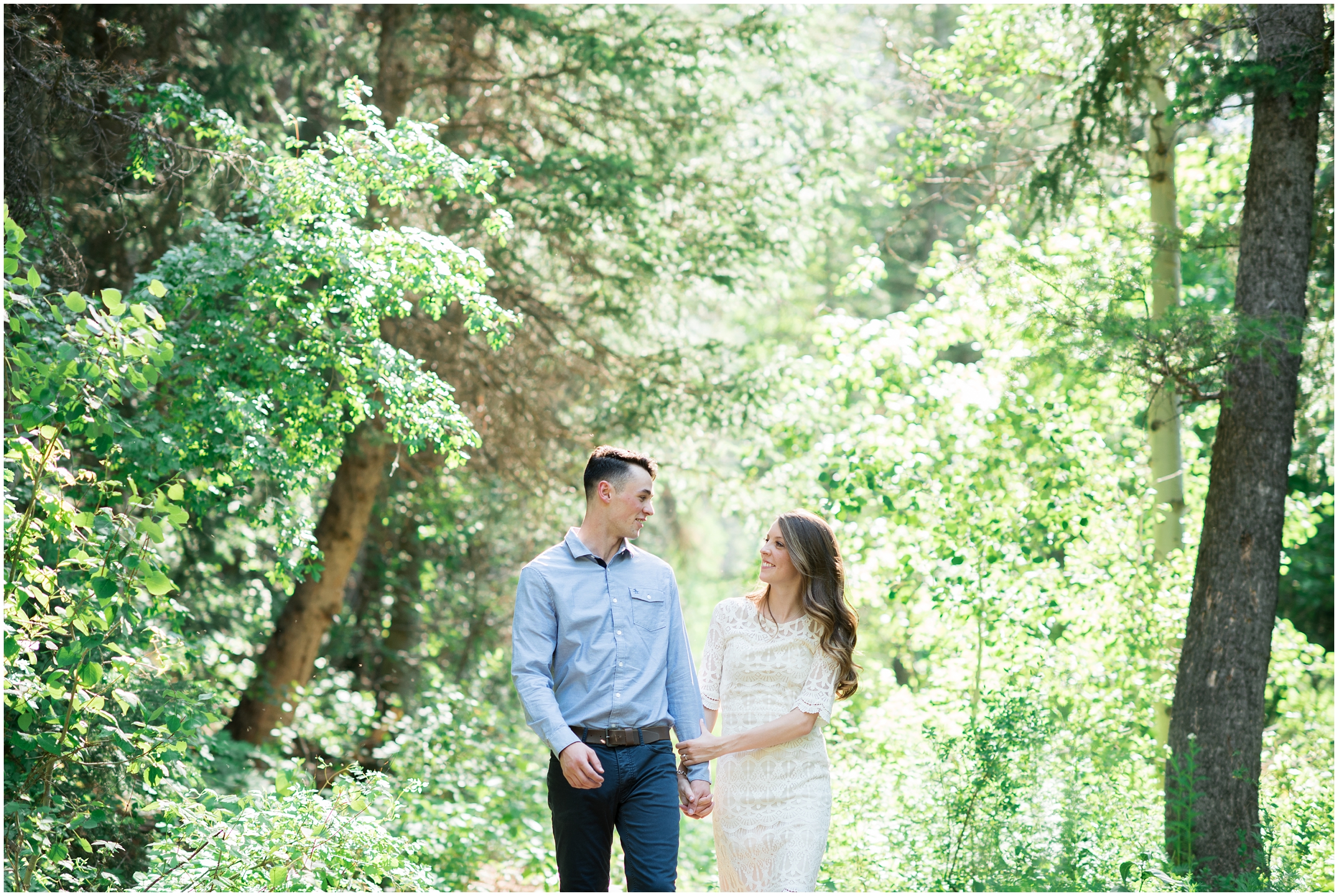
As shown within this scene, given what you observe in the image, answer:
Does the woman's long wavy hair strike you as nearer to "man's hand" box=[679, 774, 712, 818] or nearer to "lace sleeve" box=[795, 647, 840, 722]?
"lace sleeve" box=[795, 647, 840, 722]

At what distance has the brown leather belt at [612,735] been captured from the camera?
371 cm

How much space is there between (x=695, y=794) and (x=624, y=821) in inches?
13.4

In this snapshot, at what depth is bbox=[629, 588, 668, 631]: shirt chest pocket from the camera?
12.8 feet

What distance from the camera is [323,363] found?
18.3 feet

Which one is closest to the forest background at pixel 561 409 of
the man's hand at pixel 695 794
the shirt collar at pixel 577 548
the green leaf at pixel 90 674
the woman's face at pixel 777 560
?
the green leaf at pixel 90 674

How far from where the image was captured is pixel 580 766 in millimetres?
3504

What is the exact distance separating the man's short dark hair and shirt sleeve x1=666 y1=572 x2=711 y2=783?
423 mm

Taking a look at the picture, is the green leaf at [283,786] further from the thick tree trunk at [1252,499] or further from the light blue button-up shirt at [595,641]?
the thick tree trunk at [1252,499]

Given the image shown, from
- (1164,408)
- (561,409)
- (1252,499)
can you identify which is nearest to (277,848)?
(1252,499)

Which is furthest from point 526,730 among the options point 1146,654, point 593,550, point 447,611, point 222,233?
point 593,550

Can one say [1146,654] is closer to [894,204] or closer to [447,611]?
[447,611]

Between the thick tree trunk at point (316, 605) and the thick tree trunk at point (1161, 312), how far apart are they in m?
6.36

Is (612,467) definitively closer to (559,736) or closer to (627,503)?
(627,503)

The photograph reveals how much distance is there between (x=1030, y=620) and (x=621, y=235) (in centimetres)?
448
